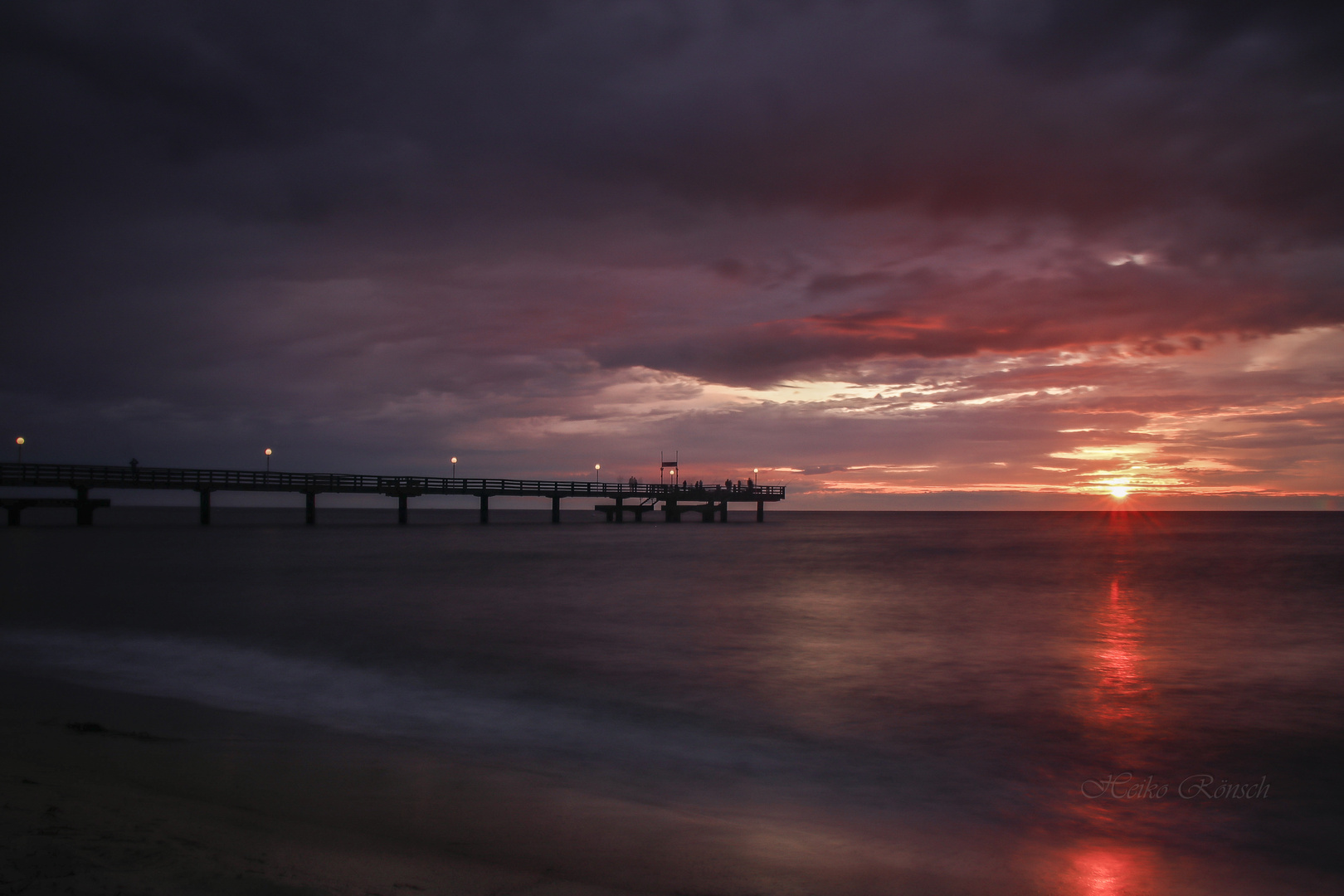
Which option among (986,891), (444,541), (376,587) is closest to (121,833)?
(986,891)

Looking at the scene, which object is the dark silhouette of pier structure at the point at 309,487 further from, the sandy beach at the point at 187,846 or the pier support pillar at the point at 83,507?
the sandy beach at the point at 187,846

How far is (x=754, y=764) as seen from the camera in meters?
8.17

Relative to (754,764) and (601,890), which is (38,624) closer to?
(754,764)

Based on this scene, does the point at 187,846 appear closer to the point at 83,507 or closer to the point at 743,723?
the point at 743,723

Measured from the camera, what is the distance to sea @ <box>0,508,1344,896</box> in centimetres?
559

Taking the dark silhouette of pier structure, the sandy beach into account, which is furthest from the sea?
the dark silhouette of pier structure

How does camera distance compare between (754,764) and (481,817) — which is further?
(754,764)

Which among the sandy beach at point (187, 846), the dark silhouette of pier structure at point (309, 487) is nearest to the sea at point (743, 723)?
the sandy beach at point (187, 846)

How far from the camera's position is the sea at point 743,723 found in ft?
18.3

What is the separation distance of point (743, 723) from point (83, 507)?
65.5m

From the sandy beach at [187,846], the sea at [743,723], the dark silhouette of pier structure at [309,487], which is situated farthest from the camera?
the dark silhouette of pier structure at [309,487]

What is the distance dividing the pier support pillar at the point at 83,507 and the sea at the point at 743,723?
39.3 m

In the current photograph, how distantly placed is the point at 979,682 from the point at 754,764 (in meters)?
6.06

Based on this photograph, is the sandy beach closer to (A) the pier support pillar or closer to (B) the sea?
(B) the sea
